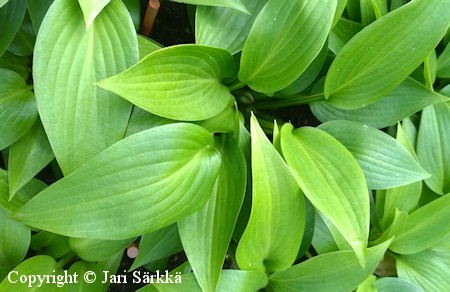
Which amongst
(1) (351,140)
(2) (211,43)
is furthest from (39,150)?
(1) (351,140)

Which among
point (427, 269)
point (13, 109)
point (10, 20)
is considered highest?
point (10, 20)

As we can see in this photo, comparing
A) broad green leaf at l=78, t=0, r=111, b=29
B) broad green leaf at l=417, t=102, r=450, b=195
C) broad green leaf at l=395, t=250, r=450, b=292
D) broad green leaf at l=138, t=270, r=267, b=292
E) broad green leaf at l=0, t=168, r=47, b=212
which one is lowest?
broad green leaf at l=395, t=250, r=450, b=292

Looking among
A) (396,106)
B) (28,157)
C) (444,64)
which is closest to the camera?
(28,157)

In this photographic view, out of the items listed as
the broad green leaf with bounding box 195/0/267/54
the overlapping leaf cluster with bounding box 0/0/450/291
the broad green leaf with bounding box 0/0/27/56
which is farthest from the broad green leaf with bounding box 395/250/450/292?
the broad green leaf with bounding box 0/0/27/56

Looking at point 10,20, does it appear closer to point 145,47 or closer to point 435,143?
point 145,47

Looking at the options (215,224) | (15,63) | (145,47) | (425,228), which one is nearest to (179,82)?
(145,47)

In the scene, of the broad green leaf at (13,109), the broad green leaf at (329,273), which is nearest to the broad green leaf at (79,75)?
the broad green leaf at (13,109)

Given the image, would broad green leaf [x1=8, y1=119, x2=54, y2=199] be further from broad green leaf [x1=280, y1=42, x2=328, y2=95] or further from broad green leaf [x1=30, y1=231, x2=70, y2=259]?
broad green leaf [x1=280, y1=42, x2=328, y2=95]
